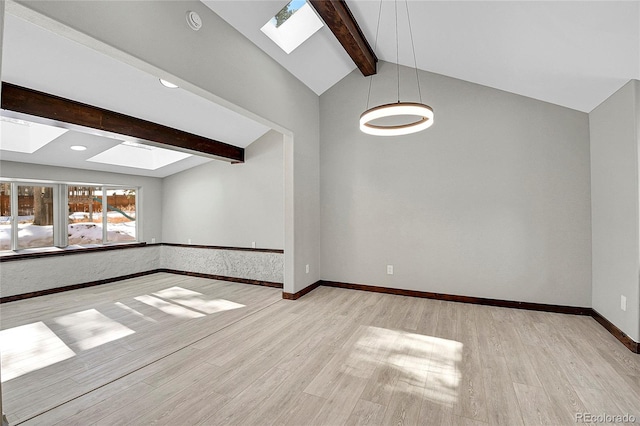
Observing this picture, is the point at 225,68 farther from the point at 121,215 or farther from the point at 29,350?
the point at 121,215

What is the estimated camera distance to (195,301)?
430cm

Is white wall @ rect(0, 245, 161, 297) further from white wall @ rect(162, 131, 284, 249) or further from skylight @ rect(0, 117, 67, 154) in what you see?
skylight @ rect(0, 117, 67, 154)

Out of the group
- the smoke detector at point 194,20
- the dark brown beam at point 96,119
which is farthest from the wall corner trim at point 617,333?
the dark brown beam at point 96,119

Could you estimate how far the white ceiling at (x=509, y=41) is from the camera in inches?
90.5

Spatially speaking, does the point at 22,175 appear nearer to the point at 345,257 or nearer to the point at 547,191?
the point at 345,257

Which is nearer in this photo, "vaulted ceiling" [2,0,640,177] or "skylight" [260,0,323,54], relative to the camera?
"vaulted ceiling" [2,0,640,177]

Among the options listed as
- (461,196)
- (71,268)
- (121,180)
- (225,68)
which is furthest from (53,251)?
(461,196)

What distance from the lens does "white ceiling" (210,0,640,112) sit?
90.5 inches

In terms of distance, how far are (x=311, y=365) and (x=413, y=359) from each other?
0.93 m

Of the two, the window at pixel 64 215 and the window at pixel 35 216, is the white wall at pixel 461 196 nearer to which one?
the window at pixel 64 215

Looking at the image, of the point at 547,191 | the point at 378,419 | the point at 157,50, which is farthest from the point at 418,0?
the point at 378,419

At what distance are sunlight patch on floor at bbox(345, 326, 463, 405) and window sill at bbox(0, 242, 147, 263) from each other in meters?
5.24

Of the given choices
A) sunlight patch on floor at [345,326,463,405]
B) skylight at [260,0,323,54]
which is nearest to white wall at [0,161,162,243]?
skylight at [260,0,323,54]

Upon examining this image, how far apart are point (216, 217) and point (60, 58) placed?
12.3ft
